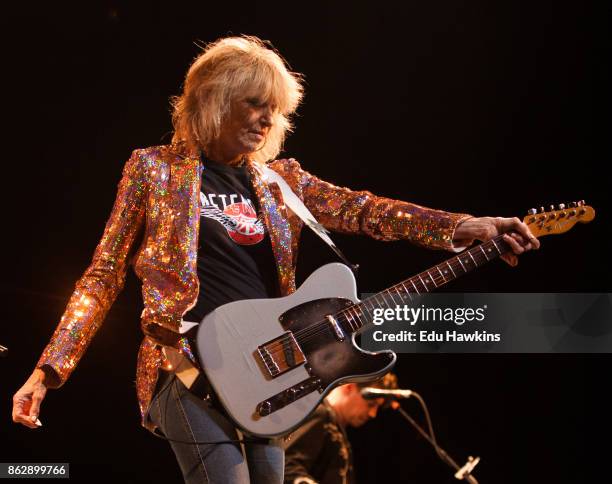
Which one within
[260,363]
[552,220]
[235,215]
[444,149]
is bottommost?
[260,363]

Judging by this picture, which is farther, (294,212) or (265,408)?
(294,212)

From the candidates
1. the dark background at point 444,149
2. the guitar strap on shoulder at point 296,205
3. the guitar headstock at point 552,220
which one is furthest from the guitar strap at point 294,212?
the dark background at point 444,149

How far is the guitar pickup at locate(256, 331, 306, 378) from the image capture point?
1.92 metres

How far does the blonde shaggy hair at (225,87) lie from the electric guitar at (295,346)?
637 millimetres

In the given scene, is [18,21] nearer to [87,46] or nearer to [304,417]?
[87,46]

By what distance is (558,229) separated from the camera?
218 cm

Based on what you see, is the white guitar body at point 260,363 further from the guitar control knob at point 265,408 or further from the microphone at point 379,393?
the microphone at point 379,393

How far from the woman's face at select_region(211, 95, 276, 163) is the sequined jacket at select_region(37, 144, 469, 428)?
0.10 metres

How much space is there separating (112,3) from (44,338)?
Answer: 72.8 inches

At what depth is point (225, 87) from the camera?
2283 millimetres

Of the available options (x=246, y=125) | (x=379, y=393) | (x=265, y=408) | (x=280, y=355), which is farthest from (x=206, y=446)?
(x=379, y=393)

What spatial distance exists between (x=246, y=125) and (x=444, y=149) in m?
2.34

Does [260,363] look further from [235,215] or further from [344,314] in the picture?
[235,215]

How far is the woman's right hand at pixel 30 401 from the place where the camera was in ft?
6.23
